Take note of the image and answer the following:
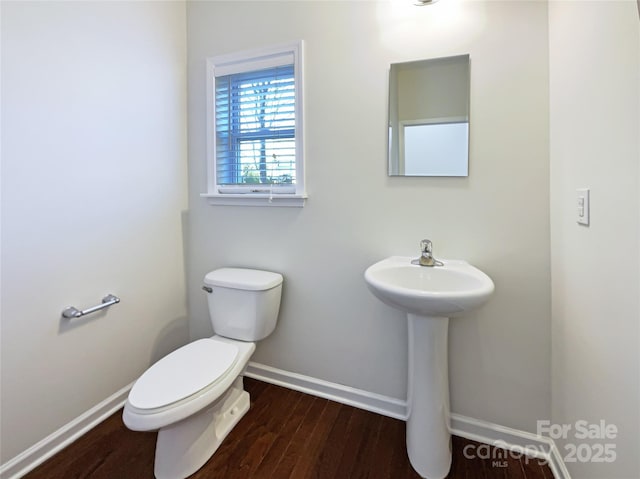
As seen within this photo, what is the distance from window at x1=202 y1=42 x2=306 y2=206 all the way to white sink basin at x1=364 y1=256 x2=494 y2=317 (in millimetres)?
635

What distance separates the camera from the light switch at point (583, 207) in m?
1.00

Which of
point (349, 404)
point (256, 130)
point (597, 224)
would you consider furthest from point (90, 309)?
point (597, 224)

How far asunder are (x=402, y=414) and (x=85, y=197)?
6.13ft

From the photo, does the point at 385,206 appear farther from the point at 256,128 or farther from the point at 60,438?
the point at 60,438

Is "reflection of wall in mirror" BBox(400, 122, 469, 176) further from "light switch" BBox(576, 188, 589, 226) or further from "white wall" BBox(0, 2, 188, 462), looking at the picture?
"white wall" BBox(0, 2, 188, 462)

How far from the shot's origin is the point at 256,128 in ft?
6.14

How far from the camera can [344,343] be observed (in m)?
1.72

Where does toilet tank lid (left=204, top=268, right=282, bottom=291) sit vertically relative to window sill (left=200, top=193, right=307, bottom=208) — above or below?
Result: below

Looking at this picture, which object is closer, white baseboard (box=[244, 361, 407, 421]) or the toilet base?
the toilet base

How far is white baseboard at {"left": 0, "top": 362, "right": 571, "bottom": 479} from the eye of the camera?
1305mm

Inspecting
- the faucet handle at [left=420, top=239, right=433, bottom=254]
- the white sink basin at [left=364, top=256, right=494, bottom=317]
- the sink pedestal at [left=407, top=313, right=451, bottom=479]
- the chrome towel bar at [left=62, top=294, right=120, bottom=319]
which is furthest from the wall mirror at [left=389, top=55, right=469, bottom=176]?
the chrome towel bar at [left=62, top=294, right=120, bottom=319]

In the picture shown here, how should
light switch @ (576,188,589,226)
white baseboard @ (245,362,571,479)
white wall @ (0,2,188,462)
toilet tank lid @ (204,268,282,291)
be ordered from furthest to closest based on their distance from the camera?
toilet tank lid @ (204,268,282,291), white baseboard @ (245,362,571,479), white wall @ (0,2,188,462), light switch @ (576,188,589,226)

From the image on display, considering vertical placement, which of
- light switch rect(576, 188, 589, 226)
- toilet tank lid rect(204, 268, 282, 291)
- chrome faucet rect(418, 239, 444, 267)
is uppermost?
light switch rect(576, 188, 589, 226)

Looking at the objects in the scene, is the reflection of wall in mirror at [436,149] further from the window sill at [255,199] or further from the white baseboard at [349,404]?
the white baseboard at [349,404]
